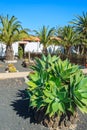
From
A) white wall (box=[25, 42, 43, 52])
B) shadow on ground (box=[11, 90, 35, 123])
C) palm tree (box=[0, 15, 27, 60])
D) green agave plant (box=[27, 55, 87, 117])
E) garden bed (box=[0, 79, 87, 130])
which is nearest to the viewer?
green agave plant (box=[27, 55, 87, 117])

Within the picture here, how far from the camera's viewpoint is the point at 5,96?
509 inches

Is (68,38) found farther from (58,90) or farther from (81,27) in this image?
(58,90)

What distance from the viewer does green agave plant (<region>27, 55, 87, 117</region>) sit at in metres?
9.63

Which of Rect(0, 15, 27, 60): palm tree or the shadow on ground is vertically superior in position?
Rect(0, 15, 27, 60): palm tree

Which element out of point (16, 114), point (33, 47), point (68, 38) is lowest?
point (16, 114)

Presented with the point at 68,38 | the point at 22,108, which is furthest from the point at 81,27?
the point at 22,108

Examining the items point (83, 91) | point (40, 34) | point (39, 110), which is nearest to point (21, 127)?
point (39, 110)

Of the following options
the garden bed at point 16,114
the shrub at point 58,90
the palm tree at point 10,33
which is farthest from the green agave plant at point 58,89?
the palm tree at point 10,33

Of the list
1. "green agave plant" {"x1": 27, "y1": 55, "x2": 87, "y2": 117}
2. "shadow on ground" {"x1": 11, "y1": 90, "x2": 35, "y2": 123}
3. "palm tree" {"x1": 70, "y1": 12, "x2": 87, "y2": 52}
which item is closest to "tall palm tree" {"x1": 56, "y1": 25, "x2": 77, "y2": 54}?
"palm tree" {"x1": 70, "y1": 12, "x2": 87, "y2": 52}

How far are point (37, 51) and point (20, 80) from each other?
24.0 metres

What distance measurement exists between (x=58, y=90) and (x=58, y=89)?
6cm

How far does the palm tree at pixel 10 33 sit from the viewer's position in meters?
30.6

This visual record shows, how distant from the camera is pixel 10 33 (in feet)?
101

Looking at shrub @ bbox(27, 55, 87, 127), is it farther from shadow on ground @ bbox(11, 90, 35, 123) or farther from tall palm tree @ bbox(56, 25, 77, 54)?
tall palm tree @ bbox(56, 25, 77, 54)
